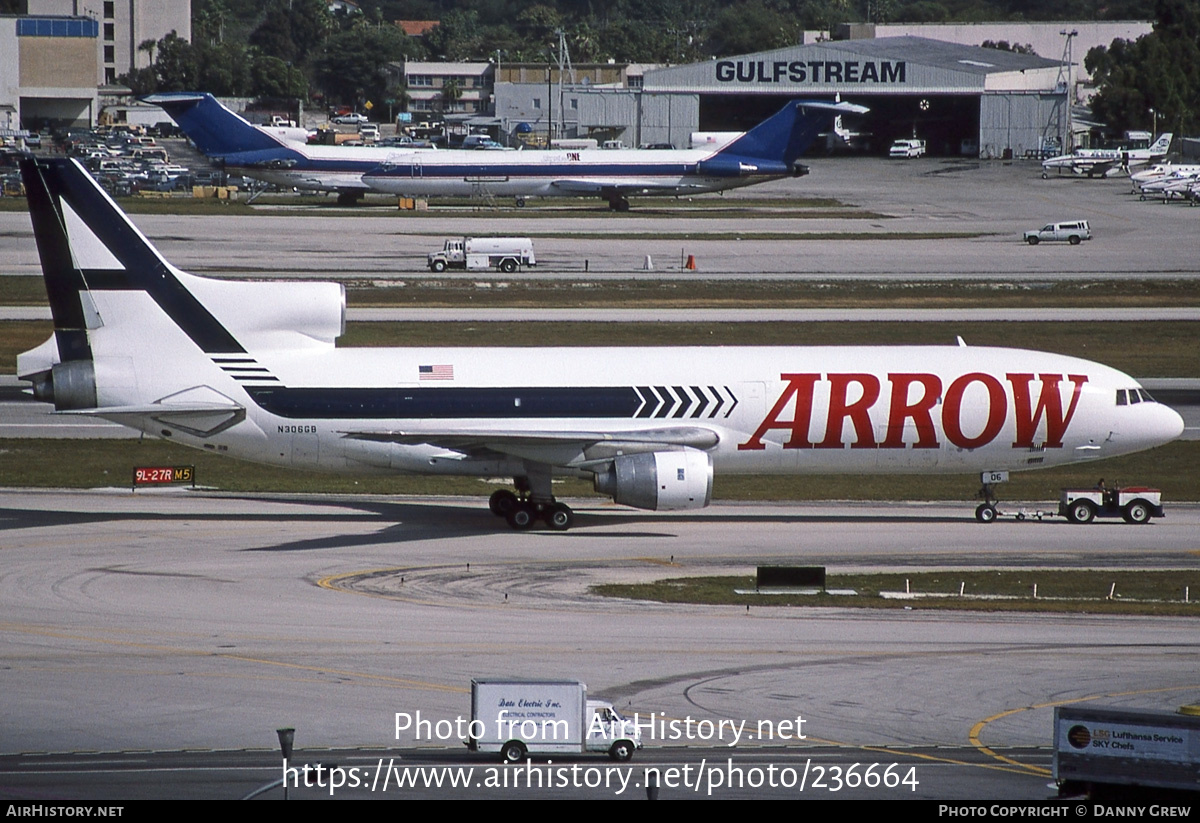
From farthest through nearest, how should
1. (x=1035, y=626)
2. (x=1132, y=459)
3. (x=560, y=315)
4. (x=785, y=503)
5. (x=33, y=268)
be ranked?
(x=33, y=268), (x=560, y=315), (x=1132, y=459), (x=785, y=503), (x=1035, y=626)

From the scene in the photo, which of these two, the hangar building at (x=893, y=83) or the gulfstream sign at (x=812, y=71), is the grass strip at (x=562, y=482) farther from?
the gulfstream sign at (x=812, y=71)

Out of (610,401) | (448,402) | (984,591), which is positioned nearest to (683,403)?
(610,401)

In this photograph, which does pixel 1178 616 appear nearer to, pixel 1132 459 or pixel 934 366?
pixel 934 366

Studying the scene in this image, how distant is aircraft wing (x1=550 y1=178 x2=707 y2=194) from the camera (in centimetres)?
13862

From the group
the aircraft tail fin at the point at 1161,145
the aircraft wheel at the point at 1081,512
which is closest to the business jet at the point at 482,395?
the aircraft wheel at the point at 1081,512

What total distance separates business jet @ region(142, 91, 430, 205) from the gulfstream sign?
68.1 meters

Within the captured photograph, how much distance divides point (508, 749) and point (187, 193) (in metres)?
138

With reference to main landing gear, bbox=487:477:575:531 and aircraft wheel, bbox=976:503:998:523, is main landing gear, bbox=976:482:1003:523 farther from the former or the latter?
main landing gear, bbox=487:477:575:531

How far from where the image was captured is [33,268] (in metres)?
97.4

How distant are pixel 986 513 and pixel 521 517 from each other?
14193mm

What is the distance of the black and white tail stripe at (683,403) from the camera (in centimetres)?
4294

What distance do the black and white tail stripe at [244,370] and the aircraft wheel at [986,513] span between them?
2150cm

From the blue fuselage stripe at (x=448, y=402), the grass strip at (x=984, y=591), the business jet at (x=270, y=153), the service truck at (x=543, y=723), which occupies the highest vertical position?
the business jet at (x=270, y=153)

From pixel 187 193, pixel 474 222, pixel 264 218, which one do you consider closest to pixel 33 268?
pixel 264 218
